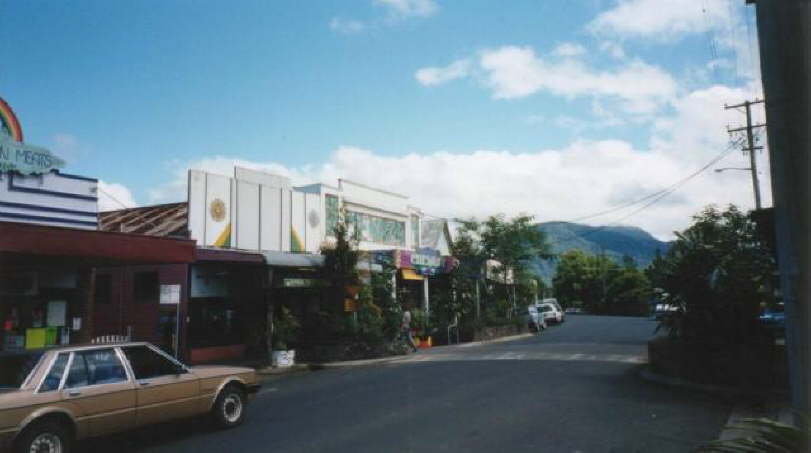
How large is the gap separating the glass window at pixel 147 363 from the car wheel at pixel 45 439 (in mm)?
1271

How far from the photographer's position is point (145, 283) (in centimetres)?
2122

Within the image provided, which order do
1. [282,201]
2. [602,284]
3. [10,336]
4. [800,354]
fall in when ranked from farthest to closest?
[602,284]
[282,201]
[10,336]
[800,354]

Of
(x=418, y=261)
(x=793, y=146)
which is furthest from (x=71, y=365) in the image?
(x=418, y=261)

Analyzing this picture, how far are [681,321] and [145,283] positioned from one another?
17493 millimetres

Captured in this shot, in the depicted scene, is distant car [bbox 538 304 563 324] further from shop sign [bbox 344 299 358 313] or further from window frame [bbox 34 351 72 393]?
window frame [bbox 34 351 72 393]

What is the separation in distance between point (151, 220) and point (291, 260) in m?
6.42

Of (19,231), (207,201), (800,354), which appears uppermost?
(207,201)

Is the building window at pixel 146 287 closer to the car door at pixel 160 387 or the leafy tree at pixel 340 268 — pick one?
the leafy tree at pixel 340 268

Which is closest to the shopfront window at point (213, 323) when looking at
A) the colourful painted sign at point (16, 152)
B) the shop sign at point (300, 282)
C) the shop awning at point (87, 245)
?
the shop sign at point (300, 282)

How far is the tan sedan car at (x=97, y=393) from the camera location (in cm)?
718

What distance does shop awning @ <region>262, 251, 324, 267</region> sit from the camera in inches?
777

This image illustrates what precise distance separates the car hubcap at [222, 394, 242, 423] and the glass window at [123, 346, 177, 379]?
105cm

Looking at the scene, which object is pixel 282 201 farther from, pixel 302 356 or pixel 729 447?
pixel 729 447

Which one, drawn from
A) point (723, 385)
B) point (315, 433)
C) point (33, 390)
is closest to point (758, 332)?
point (723, 385)
